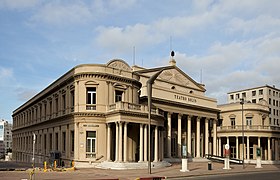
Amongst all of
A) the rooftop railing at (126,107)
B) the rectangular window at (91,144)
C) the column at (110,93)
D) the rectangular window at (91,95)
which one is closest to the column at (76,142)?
the rectangular window at (91,144)

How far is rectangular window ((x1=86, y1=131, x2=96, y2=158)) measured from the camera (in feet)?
124

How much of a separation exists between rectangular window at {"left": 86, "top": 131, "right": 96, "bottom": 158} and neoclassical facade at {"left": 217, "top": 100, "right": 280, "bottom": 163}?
31.2 m

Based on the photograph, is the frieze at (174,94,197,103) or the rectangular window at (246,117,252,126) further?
the rectangular window at (246,117,252,126)

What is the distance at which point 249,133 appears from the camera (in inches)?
2386

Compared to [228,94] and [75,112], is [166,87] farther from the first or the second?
[228,94]

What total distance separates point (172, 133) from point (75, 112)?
21.6m

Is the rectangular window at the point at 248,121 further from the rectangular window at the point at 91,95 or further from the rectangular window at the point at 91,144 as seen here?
the rectangular window at the point at 91,144

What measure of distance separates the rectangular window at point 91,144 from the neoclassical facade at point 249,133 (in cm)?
3115

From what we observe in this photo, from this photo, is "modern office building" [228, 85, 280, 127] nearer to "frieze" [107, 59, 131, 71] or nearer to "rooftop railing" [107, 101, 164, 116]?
"frieze" [107, 59, 131, 71]

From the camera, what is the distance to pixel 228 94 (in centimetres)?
11794

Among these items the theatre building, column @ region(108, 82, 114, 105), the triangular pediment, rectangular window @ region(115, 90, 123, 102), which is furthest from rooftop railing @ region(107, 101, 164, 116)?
the triangular pediment

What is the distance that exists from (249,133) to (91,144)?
109ft

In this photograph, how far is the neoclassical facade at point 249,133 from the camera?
6072 cm

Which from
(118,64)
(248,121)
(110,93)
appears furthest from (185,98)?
(110,93)
